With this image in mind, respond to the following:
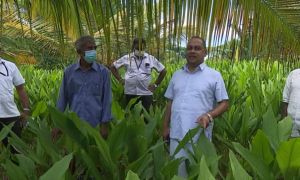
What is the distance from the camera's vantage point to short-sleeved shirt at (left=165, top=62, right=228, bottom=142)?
8.19 ft

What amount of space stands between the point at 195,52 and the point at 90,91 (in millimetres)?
865

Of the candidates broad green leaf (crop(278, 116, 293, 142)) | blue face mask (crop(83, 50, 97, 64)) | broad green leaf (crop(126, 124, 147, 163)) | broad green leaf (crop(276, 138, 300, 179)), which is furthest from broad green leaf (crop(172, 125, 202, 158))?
blue face mask (crop(83, 50, 97, 64))

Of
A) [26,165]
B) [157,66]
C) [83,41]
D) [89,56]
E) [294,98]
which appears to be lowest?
[26,165]

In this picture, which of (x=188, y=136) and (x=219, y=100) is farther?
(x=219, y=100)

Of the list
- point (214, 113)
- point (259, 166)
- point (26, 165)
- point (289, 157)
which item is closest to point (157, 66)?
point (214, 113)

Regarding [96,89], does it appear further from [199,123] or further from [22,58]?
[22,58]

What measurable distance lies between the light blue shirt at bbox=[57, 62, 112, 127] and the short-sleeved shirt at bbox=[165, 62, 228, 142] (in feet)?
1.92

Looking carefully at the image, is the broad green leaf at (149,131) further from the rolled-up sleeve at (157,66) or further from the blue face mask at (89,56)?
the rolled-up sleeve at (157,66)

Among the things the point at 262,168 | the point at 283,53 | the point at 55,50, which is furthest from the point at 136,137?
the point at 55,50

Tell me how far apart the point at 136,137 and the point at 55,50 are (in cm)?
995

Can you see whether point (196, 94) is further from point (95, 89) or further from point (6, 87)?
point (6, 87)

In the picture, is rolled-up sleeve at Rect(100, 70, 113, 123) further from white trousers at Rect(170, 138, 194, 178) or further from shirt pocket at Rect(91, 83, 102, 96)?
white trousers at Rect(170, 138, 194, 178)

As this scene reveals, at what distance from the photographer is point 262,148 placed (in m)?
2.19

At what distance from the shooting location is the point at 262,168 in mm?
2094
